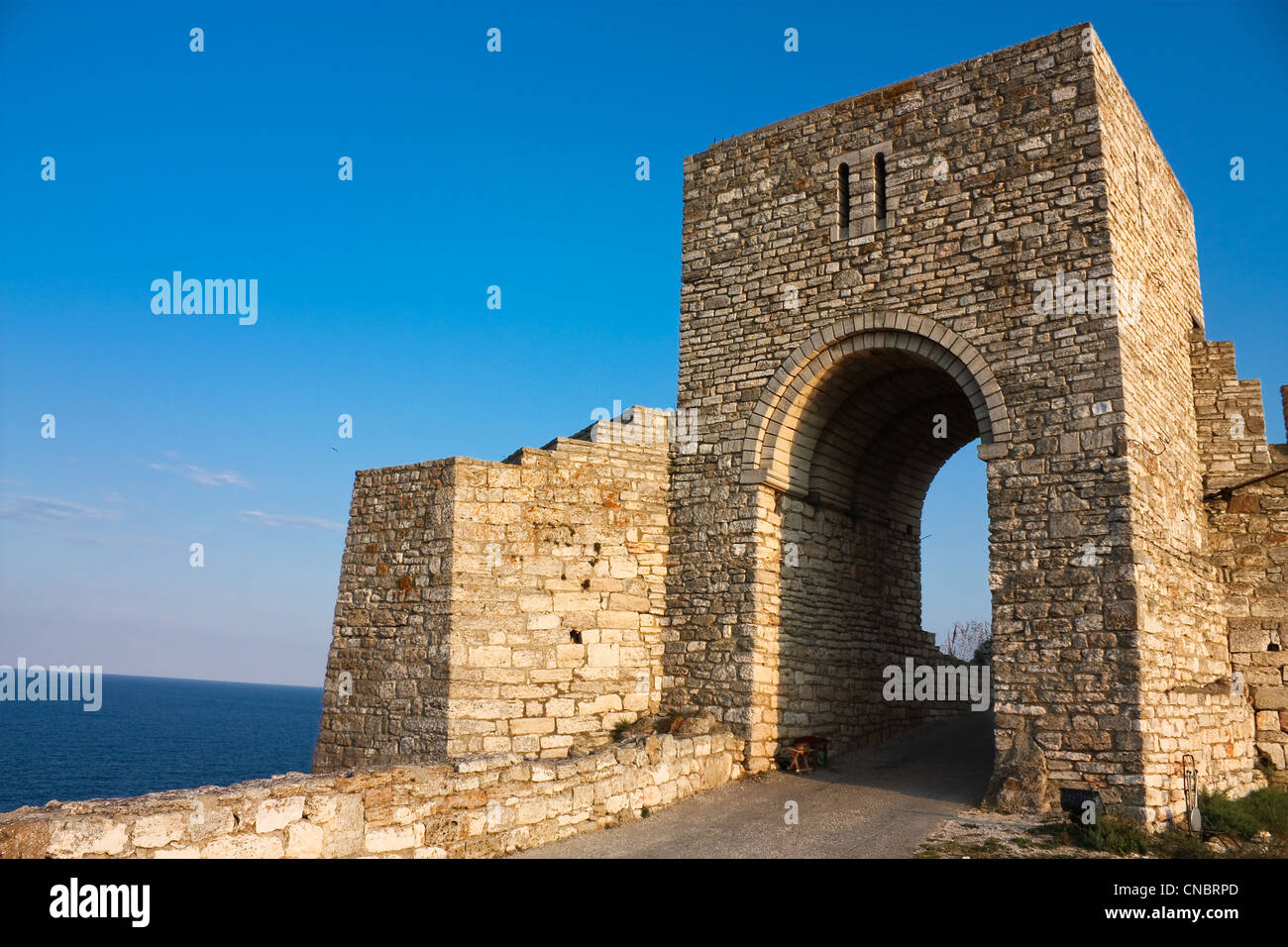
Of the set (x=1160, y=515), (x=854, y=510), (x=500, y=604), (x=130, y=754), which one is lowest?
(x=130, y=754)

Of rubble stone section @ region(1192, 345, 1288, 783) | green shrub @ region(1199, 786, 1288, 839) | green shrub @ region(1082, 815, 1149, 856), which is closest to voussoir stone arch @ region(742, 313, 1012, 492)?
rubble stone section @ region(1192, 345, 1288, 783)

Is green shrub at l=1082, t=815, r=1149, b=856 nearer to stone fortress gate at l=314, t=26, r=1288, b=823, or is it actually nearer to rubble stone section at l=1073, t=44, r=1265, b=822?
rubble stone section at l=1073, t=44, r=1265, b=822

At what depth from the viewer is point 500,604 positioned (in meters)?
11.0

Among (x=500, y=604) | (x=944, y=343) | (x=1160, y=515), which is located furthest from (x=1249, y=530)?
(x=500, y=604)

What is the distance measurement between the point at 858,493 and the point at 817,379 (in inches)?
104

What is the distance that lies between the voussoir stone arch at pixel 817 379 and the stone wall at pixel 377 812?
402 centimetres

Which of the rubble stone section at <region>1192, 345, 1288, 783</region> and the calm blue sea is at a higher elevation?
the rubble stone section at <region>1192, 345, 1288, 783</region>

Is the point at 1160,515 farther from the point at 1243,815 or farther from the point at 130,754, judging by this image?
the point at 130,754

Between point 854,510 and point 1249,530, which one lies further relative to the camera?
point 854,510

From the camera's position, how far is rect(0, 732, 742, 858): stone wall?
17.1 ft

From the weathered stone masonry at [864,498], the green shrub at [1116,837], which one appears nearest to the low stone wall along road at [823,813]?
the weathered stone masonry at [864,498]

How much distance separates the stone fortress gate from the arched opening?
57mm
